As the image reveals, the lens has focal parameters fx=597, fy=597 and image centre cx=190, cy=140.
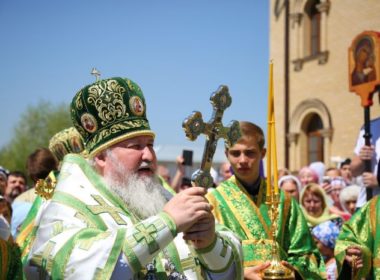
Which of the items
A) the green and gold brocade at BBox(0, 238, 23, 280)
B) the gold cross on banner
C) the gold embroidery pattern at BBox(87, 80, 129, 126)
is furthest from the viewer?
the green and gold brocade at BBox(0, 238, 23, 280)

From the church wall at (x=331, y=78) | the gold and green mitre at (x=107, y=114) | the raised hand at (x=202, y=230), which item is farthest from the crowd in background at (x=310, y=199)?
the church wall at (x=331, y=78)

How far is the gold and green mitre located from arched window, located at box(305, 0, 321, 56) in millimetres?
18359

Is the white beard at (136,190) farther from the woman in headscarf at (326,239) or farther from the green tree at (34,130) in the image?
the green tree at (34,130)

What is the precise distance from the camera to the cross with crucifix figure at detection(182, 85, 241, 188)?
248cm

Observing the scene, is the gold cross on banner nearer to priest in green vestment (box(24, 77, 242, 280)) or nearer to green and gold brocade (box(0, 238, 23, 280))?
priest in green vestment (box(24, 77, 242, 280))

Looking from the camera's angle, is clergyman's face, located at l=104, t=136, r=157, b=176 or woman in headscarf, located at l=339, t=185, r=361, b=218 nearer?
clergyman's face, located at l=104, t=136, r=157, b=176

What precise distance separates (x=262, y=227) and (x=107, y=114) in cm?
179

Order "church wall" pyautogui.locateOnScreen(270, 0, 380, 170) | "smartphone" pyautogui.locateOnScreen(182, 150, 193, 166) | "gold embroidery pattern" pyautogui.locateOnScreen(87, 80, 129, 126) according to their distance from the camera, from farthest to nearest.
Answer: "church wall" pyautogui.locateOnScreen(270, 0, 380, 170) < "smartphone" pyautogui.locateOnScreen(182, 150, 193, 166) < "gold embroidery pattern" pyautogui.locateOnScreen(87, 80, 129, 126)

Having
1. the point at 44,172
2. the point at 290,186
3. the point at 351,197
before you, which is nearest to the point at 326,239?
the point at 351,197

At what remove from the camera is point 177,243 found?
2.90 metres

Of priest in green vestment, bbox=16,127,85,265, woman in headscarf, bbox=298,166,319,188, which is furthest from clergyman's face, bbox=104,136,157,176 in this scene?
woman in headscarf, bbox=298,166,319,188

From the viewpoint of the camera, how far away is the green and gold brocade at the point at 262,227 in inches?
165

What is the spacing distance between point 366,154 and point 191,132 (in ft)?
11.8

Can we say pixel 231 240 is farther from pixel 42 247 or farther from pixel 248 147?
pixel 248 147
